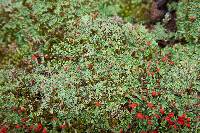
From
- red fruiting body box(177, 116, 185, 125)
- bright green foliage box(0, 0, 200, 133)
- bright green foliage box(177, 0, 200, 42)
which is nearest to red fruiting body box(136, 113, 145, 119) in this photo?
bright green foliage box(0, 0, 200, 133)

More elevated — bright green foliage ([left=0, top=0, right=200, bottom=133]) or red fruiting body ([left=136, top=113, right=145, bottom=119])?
bright green foliage ([left=0, top=0, right=200, bottom=133])

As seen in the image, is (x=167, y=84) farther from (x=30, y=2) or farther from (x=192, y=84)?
(x=30, y=2)

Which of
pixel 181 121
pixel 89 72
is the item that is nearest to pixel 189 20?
pixel 181 121

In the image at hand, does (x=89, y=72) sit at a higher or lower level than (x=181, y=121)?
higher

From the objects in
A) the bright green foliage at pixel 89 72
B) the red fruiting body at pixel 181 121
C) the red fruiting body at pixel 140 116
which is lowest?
the red fruiting body at pixel 181 121

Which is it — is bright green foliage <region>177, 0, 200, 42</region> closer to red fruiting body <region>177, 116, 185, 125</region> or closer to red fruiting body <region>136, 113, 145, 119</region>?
red fruiting body <region>177, 116, 185, 125</region>

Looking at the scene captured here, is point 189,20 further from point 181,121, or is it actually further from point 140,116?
point 140,116

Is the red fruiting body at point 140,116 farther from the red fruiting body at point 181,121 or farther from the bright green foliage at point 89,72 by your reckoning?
the red fruiting body at point 181,121

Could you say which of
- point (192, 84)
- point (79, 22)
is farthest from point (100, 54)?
point (192, 84)

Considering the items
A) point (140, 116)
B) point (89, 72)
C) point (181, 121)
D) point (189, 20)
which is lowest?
point (181, 121)

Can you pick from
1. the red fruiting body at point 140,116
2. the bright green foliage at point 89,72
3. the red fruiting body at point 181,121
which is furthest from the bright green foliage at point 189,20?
the red fruiting body at point 140,116

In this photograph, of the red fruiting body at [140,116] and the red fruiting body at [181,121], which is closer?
A: the red fruiting body at [181,121]
